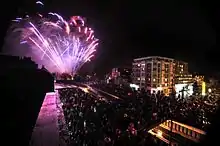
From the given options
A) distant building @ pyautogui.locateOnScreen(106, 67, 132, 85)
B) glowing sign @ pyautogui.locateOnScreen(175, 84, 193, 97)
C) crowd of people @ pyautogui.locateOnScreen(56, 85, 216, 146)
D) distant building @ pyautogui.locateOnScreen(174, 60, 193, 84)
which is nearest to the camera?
crowd of people @ pyautogui.locateOnScreen(56, 85, 216, 146)

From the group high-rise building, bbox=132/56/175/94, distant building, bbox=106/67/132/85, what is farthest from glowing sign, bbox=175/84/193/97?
distant building, bbox=106/67/132/85

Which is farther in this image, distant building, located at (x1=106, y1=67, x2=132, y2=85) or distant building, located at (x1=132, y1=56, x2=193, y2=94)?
distant building, located at (x1=106, y1=67, x2=132, y2=85)

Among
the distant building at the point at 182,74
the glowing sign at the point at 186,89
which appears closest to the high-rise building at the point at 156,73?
the glowing sign at the point at 186,89

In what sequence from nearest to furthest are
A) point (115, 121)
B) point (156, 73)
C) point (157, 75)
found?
point (115, 121) < point (157, 75) < point (156, 73)

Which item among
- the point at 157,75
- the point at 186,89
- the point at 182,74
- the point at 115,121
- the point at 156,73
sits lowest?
the point at 115,121

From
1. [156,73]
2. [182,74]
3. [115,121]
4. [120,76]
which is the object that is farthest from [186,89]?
[120,76]

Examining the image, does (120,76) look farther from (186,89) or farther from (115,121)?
(115,121)

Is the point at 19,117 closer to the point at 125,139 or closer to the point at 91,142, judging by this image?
the point at 125,139

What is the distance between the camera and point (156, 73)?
76.9 meters

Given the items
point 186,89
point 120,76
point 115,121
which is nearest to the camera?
point 115,121

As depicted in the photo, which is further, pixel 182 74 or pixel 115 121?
pixel 182 74

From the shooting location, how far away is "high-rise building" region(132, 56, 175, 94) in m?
76.9

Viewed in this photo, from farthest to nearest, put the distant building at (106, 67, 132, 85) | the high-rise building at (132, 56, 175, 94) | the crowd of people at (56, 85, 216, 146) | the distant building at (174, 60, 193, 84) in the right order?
the distant building at (106, 67, 132, 85), the distant building at (174, 60, 193, 84), the high-rise building at (132, 56, 175, 94), the crowd of people at (56, 85, 216, 146)

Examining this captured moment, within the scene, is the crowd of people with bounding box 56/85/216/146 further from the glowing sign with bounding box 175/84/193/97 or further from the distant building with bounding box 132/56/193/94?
the distant building with bounding box 132/56/193/94
